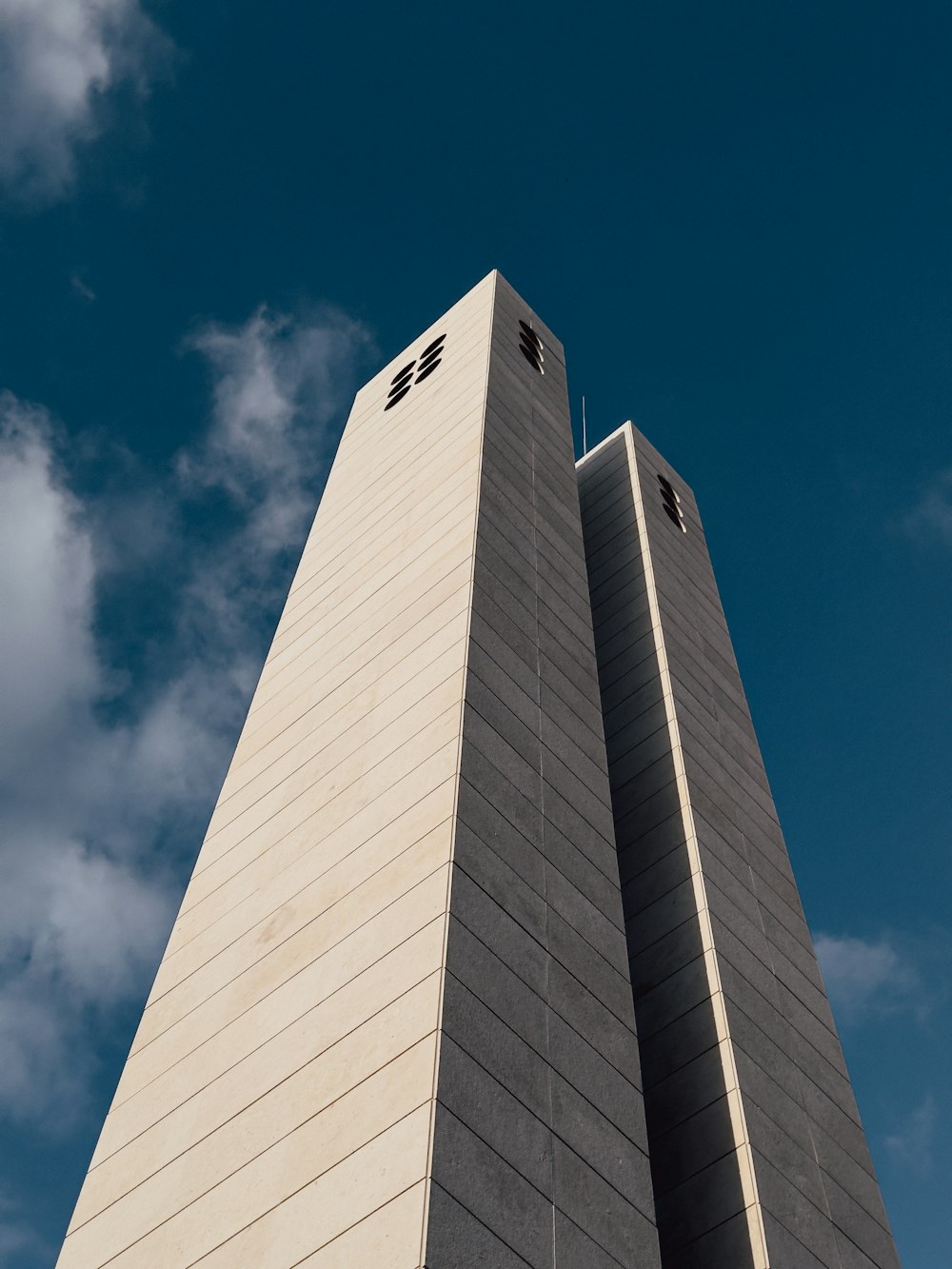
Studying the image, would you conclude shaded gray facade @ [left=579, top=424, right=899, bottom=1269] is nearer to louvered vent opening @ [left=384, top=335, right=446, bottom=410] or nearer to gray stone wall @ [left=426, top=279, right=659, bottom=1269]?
gray stone wall @ [left=426, top=279, right=659, bottom=1269]

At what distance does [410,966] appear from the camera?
22422mm

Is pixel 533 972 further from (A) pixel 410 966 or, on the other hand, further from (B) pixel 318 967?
(B) pixel 318 967

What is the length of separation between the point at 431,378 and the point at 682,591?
1289cm

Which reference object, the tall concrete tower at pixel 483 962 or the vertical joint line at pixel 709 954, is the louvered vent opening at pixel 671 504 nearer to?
the vertical joint line at pixel 709 954

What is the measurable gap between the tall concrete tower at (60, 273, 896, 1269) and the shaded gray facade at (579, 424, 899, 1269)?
9 cm

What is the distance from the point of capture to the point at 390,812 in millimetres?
26812

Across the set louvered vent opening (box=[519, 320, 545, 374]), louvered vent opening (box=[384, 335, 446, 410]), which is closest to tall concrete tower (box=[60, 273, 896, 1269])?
louvered vent opening (box=[519, 320, 545, 374])

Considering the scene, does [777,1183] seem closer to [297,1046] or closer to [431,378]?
[297,1046]

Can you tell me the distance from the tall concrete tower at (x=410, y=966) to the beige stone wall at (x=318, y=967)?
65mm

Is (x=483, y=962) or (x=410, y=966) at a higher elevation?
(x=483, y=962)

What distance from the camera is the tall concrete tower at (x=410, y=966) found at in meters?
19.9

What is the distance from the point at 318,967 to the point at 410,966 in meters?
2.97

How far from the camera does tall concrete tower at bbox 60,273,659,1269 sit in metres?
19.9

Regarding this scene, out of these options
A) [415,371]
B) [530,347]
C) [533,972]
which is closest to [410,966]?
[533,972]
